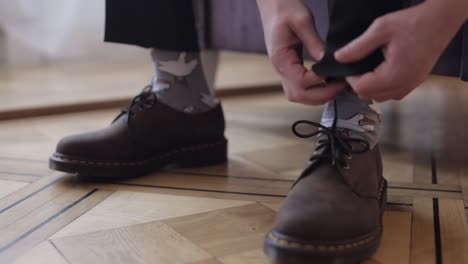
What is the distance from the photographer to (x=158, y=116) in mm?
743

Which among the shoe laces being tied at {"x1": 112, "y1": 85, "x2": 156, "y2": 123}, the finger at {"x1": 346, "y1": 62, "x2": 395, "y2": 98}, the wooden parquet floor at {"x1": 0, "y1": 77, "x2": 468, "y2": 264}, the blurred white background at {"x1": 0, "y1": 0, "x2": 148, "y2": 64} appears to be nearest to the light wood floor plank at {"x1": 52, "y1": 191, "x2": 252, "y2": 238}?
the wooden parquet floor at {"x1": 0, "y1": 77, "x2": 468, "y2": 264}

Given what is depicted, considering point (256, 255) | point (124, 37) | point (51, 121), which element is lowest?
point (51, 121)

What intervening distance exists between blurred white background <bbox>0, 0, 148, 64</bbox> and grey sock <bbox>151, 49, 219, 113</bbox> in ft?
1.78

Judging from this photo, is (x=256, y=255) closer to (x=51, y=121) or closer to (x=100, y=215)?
(x=100, y=215)

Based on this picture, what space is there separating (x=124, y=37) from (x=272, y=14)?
0.90ft

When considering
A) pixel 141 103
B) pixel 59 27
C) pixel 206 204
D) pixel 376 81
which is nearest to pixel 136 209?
pixel 206 204

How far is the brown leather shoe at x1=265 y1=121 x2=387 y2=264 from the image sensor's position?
456mm

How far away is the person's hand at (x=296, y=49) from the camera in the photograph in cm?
49

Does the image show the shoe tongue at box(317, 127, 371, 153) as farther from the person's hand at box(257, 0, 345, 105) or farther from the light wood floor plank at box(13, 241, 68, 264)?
the light wood floor plank at box(13, 241, 68, 264)

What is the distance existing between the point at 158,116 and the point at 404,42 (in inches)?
14.8

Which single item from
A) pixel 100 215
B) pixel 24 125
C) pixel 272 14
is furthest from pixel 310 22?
pixel 24 125

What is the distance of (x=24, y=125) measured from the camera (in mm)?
1055

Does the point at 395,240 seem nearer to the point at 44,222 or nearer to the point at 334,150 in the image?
the point at 334,150

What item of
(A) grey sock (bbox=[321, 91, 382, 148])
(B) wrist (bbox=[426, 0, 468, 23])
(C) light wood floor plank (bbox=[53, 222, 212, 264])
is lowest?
(C) light wood floor plank (bbox=[53, 222, 212, 264])
